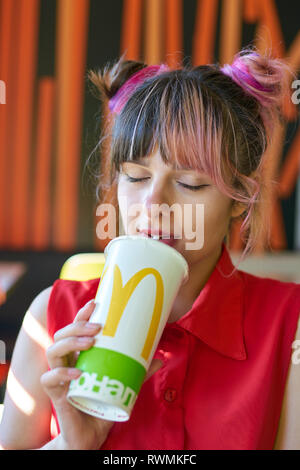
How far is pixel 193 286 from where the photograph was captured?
3.36 ft

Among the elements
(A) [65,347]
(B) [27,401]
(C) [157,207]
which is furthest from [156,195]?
(B) [27,401]

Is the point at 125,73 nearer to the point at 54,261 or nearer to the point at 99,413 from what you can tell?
the point at 99,413

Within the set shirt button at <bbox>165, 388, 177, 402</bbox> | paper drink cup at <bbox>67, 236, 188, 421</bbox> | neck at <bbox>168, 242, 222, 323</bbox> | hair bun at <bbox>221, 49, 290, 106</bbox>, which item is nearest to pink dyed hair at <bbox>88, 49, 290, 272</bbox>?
hair bun at <bbox>221, 49, 290, 106</bbox>

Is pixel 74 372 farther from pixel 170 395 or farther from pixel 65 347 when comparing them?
pixel 170 395

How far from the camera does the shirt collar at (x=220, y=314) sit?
3.02ft

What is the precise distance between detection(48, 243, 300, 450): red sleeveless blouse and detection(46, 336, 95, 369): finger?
0.19 metres

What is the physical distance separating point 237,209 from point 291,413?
376 mm

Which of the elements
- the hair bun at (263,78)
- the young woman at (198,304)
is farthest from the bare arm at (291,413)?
the hair bun at (263,78)

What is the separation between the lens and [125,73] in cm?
109

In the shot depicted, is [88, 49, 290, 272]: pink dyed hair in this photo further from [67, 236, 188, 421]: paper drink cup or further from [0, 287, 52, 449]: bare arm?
[0, 287, 52, 449]: bare arm

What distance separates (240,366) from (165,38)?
301 centimetres

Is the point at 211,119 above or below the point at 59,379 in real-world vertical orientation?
above

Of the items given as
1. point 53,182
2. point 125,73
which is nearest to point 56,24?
point 53,182

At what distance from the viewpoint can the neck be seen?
1006 mm
